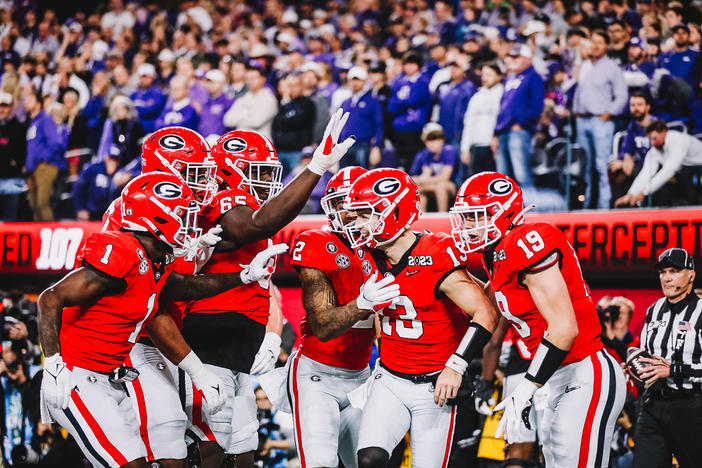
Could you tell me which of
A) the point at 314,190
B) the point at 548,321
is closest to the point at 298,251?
the point at 548,321

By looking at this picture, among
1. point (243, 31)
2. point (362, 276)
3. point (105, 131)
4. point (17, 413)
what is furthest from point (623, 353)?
point (243, 31)

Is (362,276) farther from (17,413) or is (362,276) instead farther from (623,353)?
(17,413)

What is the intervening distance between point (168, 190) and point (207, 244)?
55 cm

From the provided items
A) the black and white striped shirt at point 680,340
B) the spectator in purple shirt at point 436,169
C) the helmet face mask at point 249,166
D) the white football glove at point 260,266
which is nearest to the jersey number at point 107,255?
the white football glove at point 260,266

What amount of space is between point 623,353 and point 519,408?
326cm

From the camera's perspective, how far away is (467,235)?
4.86 metres

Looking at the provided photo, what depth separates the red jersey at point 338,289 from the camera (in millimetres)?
5062

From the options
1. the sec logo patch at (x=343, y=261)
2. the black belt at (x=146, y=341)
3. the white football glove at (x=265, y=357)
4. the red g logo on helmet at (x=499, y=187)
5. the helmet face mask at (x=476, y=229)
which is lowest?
the white football glove at (x=265, y=357)

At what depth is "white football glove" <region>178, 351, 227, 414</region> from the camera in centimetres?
506

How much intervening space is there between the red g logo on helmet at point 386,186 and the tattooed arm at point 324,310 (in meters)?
0.57

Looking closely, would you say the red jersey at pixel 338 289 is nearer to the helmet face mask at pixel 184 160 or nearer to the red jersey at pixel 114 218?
the helmet face mask at pixel 184 160

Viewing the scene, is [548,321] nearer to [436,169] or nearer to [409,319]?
[409,319]

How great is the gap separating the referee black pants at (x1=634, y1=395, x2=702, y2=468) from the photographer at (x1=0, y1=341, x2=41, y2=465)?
5583 millimetres

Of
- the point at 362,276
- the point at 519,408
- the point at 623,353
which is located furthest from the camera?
the point at 623,353
